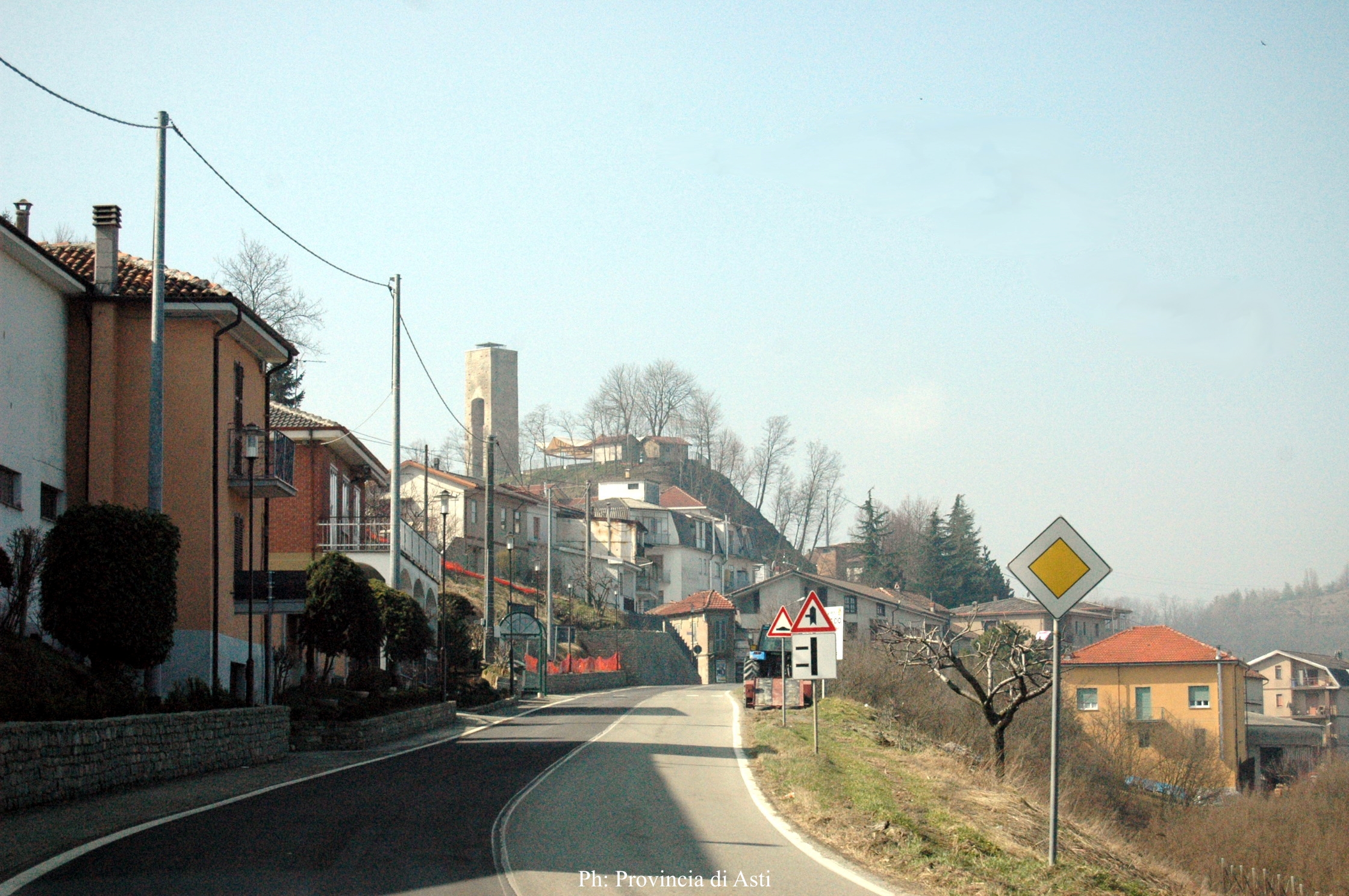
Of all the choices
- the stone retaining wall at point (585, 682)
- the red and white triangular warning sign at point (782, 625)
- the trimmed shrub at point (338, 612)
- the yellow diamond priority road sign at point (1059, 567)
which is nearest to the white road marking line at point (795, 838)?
the red and white triangular warning sign at point (782, 625)

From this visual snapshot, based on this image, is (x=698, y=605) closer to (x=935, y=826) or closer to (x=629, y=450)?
(x=629, y=450)

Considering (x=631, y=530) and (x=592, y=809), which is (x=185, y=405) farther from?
(x=631, y=530)

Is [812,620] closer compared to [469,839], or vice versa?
[469,839]

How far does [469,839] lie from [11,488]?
52.7ft

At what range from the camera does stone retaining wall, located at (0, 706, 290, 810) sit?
40.3ft

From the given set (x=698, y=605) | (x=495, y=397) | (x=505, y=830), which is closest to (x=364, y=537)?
(x=505, y=830)

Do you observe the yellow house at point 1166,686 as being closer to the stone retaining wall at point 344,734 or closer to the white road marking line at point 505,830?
the stone retaining wall at point 344,734

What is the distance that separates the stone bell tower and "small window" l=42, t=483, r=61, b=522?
94.8 m

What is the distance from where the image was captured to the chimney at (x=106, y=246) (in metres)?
25.5

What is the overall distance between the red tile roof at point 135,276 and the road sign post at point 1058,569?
2011 cm

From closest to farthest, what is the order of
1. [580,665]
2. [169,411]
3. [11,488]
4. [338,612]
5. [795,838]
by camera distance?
1. [795,838]
2. [11,488]
3. [169,411]
4. [338,612]
5. [580,665]

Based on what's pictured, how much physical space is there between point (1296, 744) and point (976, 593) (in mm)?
48532

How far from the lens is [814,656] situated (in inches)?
701

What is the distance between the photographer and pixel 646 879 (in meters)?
8.88
